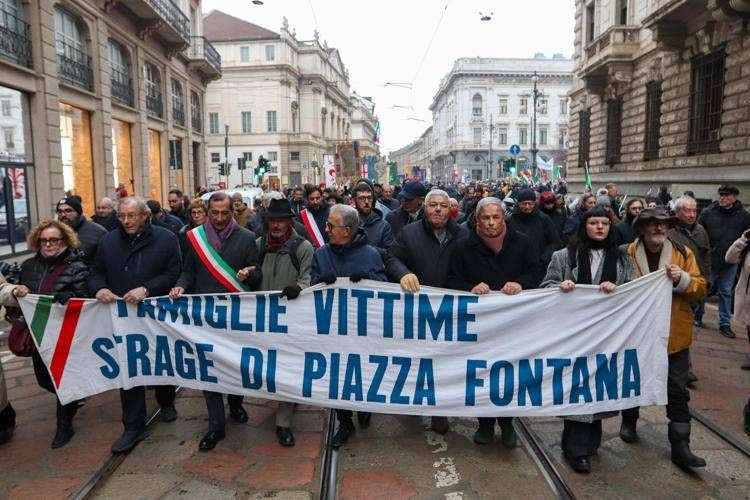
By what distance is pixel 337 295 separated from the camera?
411 centimetres

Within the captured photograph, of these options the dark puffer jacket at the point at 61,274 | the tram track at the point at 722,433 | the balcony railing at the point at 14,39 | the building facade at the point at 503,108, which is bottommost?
the tram track at the point at 722,433

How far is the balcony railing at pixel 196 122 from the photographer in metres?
26.7

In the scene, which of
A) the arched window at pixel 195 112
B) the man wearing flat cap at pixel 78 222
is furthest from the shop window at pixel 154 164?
the man wearing flat cap at pixel 78 222

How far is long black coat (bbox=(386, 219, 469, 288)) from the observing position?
14.5ft

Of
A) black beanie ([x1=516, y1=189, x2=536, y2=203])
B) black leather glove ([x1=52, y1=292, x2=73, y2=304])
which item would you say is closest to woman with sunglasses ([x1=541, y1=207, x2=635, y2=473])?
black beanie ([x1=516, y1=189, x2=536, y2=203])

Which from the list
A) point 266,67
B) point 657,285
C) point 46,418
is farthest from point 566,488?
point 266,67

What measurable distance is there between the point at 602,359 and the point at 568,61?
303 ft

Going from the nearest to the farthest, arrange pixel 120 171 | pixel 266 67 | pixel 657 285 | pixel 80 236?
pixel 657 285, pixel 80 236, pixel 120 171, pixel 266 67

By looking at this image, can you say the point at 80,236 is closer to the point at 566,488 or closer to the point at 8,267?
the point at 8,267

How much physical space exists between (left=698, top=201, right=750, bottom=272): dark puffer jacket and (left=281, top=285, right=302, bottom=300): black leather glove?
6176 mm

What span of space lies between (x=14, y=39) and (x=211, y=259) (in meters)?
11.0

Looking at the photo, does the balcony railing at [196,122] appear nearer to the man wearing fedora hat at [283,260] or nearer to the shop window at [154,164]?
the shop window at [154,164]

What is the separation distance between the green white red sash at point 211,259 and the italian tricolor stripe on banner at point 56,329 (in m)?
0.94

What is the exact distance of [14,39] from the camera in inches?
475
